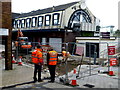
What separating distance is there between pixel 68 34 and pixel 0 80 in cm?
1616

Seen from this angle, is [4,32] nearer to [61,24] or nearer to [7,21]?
[7,21]

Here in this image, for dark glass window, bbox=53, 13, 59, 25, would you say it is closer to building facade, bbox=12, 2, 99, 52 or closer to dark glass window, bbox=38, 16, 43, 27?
building facade, bbox=12, 2, 99, 52

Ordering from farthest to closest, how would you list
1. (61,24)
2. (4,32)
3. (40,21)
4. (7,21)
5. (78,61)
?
(40,21), (61,24), (78,61), (7,21), (4,32)

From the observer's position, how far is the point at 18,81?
27.6 ft

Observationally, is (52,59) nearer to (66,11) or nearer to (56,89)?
(56,89)

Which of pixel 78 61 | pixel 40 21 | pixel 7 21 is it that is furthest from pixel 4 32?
pixel 40 21

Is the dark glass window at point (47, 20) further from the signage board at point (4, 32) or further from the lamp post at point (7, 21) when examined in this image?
the signage board at point (4, 32)

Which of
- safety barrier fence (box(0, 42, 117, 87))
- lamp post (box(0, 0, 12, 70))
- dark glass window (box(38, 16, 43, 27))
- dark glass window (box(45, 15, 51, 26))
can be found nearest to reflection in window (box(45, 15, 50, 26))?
dark glass window (box(45, 15, 51, 26))

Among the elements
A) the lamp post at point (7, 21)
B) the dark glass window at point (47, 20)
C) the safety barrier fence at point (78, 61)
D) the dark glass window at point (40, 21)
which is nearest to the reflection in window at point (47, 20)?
the dark glass window at point (47, 20)

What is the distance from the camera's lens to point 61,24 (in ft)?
76.4

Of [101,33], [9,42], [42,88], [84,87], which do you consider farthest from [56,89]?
[101,33]

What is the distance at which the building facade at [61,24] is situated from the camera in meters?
23.5

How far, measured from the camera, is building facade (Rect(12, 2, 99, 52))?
23.5m

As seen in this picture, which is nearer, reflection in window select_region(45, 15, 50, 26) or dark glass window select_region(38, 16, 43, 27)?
reflection in window select_region(45, 15, 50, 26)
